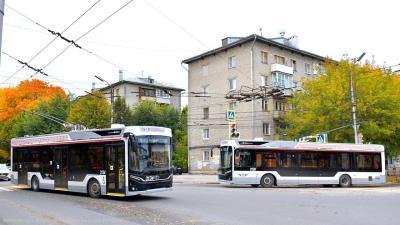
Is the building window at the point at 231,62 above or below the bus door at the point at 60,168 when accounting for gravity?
A: above

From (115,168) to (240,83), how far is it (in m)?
34.2

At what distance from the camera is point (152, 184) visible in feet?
58.9

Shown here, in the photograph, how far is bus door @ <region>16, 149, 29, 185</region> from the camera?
952 inches

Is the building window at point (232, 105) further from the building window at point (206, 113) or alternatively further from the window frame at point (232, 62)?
the window frame at point (232, 62)

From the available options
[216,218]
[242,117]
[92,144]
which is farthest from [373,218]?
[242,117]

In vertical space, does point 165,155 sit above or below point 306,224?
above

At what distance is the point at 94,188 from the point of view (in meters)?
19.4

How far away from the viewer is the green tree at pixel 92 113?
50.2 m

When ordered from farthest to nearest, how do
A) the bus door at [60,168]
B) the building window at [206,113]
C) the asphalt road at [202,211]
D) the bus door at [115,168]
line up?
the building window at [206,113] → the bus door at [60,168] → the bus door at [115,168] → the asphalt road at [202,211]

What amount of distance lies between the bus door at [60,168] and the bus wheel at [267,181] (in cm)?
1122

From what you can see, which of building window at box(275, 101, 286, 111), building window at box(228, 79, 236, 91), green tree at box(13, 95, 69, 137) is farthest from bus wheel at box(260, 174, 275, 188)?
green tree at box(13, 95, 69, 137)

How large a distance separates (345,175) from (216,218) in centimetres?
1854

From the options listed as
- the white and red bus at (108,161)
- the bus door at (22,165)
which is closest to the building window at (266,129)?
the bus door at (22,165)

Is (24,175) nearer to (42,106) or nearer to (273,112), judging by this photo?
(273,112)
